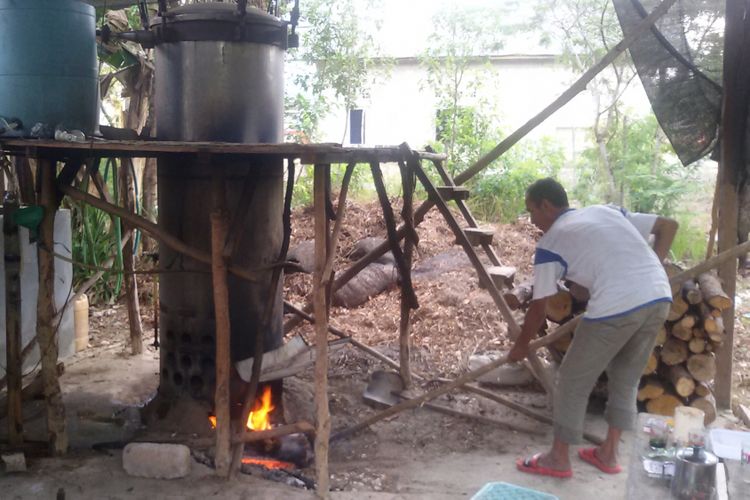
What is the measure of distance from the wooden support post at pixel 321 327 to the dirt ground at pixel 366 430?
0.19 meters

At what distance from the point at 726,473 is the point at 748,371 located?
486 cm

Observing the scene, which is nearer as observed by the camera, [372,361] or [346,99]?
[372,361]

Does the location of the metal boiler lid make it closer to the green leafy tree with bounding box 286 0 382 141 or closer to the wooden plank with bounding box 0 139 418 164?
the wooden plank with bounding box 0 139 418 164

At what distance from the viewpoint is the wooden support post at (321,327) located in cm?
422

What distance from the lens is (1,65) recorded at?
442 centimetres

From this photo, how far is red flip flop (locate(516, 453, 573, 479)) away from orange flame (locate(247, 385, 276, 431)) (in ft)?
6.13

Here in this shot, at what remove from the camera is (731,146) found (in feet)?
18.6

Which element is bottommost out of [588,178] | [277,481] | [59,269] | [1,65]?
[277,481]

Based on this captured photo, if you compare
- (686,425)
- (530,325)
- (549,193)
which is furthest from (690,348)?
(686,425)

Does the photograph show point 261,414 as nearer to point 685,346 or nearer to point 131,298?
point 131,298

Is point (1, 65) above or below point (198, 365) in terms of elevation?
above

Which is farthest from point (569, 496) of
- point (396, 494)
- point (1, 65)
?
point (1, 65)

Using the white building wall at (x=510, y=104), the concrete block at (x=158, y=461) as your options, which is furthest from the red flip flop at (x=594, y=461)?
the white building wall at (x=510, y=104)

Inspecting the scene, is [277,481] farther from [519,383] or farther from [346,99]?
[346,99]
